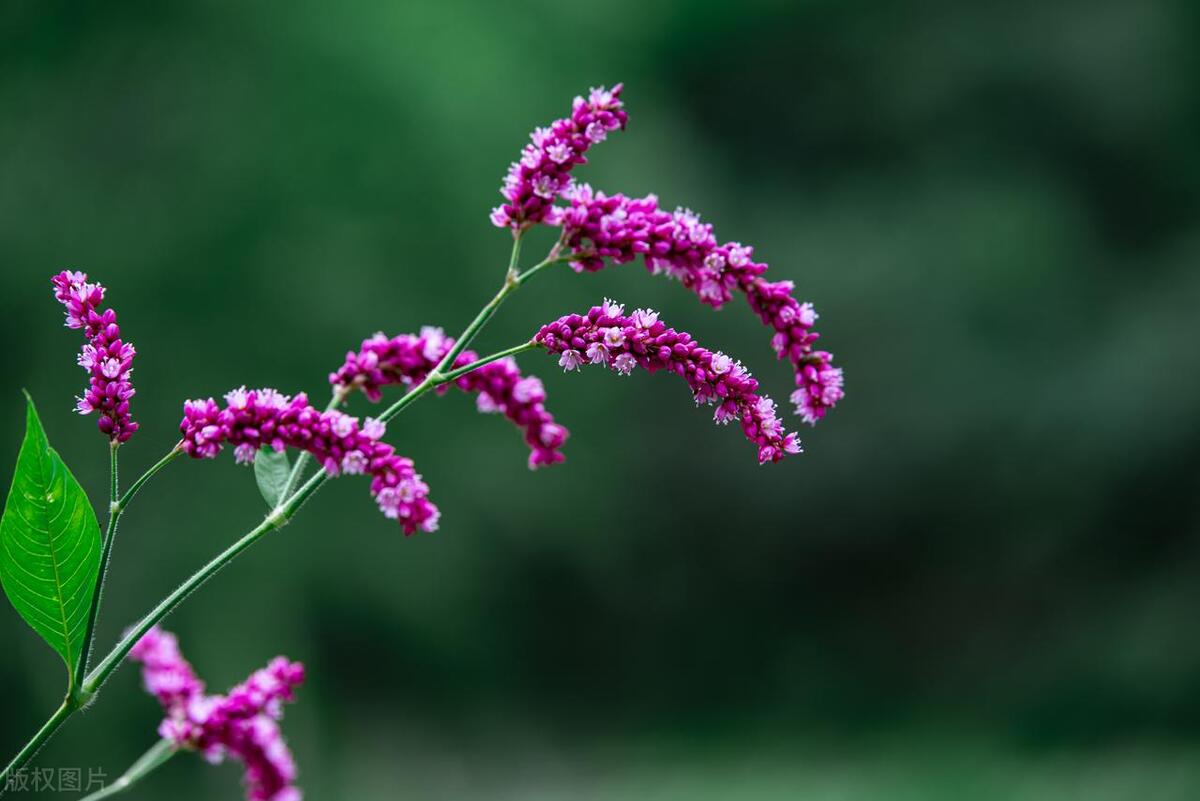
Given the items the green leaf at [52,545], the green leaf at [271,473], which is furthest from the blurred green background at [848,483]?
the green leaf at [52,545]

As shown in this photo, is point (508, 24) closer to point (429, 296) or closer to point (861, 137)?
point (429, 296)

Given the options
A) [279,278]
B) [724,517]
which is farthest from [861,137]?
[279,278]

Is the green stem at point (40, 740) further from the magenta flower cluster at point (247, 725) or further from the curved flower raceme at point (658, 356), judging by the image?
the curved flower raceme at point (658, 356)

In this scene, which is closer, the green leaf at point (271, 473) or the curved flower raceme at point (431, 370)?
the curved flower raceme at point (431, 370)

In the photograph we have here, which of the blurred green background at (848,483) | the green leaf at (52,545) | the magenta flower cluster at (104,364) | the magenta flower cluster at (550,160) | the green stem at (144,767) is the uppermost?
the blurred green background at (848,483)

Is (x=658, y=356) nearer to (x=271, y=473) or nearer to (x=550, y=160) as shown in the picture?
(x=550, y=160)

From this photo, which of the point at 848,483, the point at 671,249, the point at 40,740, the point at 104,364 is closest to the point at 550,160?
the point at 671,249
